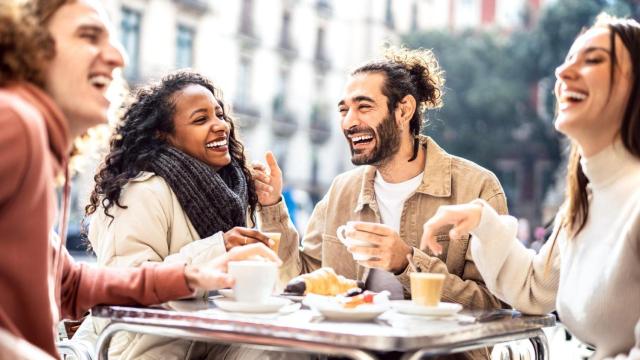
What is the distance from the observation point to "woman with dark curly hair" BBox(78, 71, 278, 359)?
8.36ft

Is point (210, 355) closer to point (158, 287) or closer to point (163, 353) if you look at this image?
point (163, 353)

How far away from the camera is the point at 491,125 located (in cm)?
2941

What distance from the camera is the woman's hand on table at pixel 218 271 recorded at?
6.89 feet

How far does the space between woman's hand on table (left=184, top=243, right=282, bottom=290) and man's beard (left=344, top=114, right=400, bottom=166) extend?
0.92 meters

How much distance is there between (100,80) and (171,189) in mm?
984

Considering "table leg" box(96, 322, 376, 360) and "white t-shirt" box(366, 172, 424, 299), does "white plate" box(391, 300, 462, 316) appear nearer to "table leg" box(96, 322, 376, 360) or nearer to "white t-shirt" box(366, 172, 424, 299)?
"table leg" box(96, 322, 376, 360)

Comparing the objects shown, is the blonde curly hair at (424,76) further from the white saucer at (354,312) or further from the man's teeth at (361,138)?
the white saucer at (354,312)

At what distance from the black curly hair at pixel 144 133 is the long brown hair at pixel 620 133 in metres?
1.32

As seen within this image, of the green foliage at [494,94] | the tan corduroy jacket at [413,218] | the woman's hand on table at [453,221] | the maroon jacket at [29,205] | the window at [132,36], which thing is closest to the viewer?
the maroon jacket at [29,205]

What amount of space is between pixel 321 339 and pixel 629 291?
0.68m

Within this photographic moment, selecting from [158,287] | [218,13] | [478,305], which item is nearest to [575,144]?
[478,305]

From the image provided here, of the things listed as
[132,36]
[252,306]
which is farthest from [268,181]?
[132,36]

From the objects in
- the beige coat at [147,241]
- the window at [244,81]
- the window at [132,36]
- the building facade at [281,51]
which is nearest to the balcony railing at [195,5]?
the building facade at [281,51]

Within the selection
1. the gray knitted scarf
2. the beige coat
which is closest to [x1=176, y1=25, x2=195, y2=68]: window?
the gray knitted scarf
